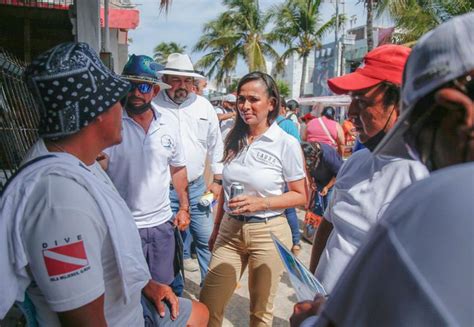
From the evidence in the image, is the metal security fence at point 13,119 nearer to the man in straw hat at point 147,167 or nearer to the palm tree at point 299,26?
the man in straw hat at point 147,167

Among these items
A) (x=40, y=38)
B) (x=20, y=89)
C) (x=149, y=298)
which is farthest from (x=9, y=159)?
(x=40, y=38)

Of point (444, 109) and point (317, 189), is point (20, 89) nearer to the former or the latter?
point (444, 109)

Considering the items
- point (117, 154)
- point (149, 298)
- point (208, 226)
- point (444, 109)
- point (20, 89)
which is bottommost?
point (208, 226)

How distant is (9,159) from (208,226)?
2129mm

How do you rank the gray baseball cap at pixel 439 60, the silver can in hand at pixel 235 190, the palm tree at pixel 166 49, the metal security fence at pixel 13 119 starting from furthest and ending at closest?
the palm tree at pixel 166 49, the silver can in hand at pixel 235 190, the metal security fence at pixel 13 119, the gray baseball cap at pixel 439 60

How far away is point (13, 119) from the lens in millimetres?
2641

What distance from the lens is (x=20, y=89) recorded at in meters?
2.78

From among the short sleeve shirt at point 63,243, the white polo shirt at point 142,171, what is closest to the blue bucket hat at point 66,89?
the short sleeve shirt at point 63,243

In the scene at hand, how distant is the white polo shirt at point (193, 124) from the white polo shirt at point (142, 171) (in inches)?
40.0

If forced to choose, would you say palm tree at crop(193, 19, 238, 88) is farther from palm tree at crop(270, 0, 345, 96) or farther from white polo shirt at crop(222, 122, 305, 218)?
white polo shirt at crop(222, 122, 305, 218)

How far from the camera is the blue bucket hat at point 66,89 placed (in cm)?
146

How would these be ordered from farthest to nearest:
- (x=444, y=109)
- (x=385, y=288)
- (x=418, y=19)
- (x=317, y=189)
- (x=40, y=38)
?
(x=418, y=19)
(x=40, y=38)
(x=317, y=189)
(x=444, y=109)
(x=385, y=288)

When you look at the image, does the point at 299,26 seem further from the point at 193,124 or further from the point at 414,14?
the point at 193,124

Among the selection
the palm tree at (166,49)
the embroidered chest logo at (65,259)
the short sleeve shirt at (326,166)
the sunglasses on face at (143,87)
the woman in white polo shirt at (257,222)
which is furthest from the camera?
the palm tree at (166,49)
